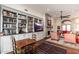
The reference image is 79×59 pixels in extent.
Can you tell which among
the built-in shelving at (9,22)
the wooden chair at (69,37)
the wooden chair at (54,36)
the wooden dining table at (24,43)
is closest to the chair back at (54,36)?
the wooden chair at (54,36)

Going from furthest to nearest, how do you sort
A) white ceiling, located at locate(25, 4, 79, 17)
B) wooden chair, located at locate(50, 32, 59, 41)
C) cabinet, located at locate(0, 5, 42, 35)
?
wooden chair, located at locate(50, 32, 59, 41) < white ceiling, located at locate(25, 4, 79, 17) < cabinet, located at locate(0, 5, 42, 35)

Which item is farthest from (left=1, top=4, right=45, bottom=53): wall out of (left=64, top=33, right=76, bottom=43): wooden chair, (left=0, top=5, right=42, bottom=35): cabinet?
(left=64, top=33, right=76, bottom=43): wooden chair

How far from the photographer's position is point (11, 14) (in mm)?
2213

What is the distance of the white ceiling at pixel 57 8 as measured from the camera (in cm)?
225

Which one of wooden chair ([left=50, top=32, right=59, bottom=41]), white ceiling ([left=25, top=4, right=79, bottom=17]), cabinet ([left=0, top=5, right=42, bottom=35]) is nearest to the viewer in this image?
cabinet ([left=0, top=5, right=42, bottom=35])

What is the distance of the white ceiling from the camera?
2.25 m

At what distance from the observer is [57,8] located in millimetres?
2311

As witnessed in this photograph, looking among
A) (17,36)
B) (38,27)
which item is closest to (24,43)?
(17,36)

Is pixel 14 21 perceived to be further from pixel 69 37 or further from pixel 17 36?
pixel 69 37

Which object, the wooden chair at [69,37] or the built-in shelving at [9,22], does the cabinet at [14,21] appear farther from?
the wooden chair at [69,37]

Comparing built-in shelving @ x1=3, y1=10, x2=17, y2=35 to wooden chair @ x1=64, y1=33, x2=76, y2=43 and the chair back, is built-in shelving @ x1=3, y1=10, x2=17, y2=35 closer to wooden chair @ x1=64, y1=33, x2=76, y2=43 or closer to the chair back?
the chair back
